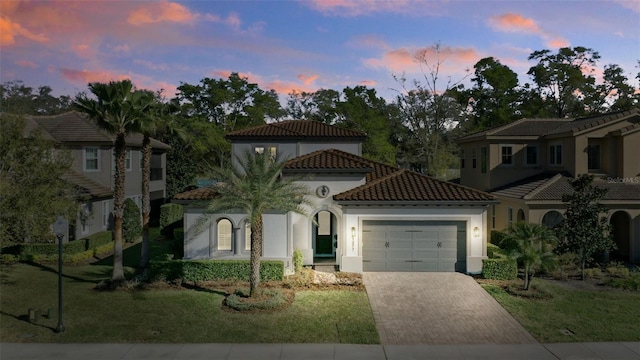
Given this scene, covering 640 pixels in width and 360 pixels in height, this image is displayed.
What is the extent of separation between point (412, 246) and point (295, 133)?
10527 mm

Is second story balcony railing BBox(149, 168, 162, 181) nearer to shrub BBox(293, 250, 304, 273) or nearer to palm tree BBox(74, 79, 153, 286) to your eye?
palm tree BBox(74, 79, 153, 286)

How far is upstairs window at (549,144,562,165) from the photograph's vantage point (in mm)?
26672

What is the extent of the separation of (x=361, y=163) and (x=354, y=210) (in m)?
2.91

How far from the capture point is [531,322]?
13.7m

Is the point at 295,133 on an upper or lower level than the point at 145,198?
upper

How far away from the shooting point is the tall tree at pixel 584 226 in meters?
18.9

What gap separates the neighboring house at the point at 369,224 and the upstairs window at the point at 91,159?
1203cm

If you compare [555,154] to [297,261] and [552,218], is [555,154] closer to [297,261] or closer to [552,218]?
[552,218]

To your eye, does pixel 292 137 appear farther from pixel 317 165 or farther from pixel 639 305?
pixel 639 305

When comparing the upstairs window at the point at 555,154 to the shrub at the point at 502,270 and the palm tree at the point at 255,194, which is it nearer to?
the shrub at the point at 502,270

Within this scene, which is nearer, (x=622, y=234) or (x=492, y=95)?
(x=622, y=234)

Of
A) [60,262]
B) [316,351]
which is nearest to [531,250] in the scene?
[316,351]

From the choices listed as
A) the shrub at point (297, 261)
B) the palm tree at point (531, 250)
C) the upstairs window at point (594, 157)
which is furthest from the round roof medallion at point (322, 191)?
the upstairs window at point (594, 157)

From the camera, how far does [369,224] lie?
2012cm
